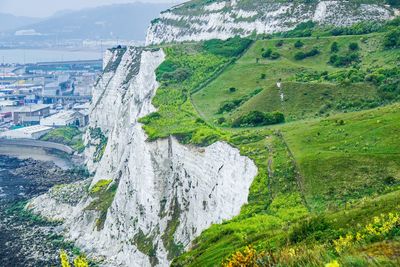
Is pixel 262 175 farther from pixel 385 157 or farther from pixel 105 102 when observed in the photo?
pixel 105 102

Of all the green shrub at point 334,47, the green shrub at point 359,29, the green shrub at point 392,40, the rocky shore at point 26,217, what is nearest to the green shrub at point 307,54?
the green shrub at point 334,47

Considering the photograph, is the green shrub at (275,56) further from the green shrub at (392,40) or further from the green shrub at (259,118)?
the green shrub at (259,118)

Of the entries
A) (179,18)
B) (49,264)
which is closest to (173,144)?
(49,264)

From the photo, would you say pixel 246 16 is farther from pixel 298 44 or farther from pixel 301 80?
pixel 301 80

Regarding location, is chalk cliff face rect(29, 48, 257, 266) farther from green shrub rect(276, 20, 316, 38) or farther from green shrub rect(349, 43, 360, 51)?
green shrub rect(349, 43, 360, 51)

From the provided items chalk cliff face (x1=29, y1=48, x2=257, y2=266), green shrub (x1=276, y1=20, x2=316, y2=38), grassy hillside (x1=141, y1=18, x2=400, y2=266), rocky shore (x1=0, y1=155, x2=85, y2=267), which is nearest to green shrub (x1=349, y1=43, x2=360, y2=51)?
grassy hillside (x1=141, y1=18, x2=400, y2=266)
